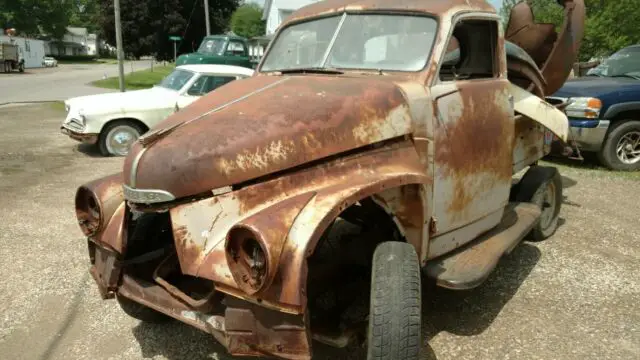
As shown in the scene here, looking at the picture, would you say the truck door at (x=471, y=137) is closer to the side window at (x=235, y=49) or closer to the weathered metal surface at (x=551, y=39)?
the weathered metal surface at (x=551, y=39)

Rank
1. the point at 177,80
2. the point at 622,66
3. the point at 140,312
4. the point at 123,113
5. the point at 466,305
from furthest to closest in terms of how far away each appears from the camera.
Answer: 1. the point at 177,80
2. the point at 123,113
3. the point at 622,66
4. the point at 466,305
5. the point at 140,312

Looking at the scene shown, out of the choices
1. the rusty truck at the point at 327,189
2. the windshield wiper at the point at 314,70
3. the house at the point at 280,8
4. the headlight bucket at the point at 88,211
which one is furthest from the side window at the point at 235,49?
the house at the point at 280,8

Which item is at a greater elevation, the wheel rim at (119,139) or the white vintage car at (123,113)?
the white vintage car at (123,113)

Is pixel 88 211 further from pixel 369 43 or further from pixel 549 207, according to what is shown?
pixel 549 207

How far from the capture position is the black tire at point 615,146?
8.56 m

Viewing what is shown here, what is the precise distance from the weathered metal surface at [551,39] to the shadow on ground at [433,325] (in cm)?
205

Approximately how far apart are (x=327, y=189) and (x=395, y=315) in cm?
72

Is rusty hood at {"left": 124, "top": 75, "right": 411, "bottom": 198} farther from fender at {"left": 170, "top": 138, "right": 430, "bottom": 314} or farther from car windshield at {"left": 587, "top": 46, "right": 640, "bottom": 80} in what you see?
car windshield at {"left": 587, "top": 46, "right": 640, "bottom": 80}

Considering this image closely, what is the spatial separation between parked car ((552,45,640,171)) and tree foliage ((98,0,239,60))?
3010 cm

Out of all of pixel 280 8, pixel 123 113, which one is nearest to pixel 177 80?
pixel 123 113

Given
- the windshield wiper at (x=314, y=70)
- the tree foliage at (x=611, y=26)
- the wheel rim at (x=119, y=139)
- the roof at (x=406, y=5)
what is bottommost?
the wheel rim at (x=119, y=139)

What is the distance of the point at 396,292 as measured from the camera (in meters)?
2.74

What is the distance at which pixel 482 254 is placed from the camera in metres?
3.93

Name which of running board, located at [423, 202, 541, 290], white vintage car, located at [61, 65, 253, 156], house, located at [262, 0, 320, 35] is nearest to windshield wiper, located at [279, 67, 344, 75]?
running board, located at [423, 202, 541, 290]
